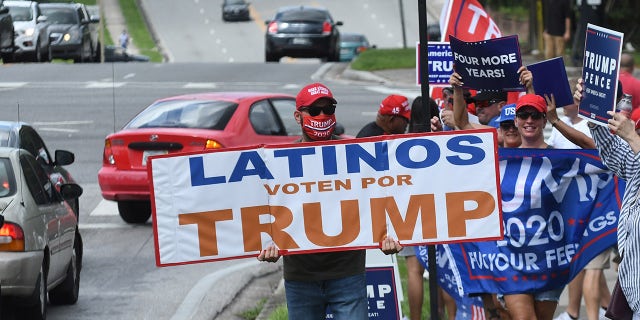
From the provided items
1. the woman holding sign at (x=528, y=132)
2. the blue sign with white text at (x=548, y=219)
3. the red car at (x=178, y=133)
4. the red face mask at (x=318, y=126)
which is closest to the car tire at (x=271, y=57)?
the red car at (x=178, y=133)

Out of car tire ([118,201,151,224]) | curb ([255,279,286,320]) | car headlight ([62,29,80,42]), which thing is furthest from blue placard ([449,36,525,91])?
car tire ([118,201,151,224])

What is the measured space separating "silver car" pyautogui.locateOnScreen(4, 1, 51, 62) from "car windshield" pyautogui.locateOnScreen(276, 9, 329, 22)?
1920cm

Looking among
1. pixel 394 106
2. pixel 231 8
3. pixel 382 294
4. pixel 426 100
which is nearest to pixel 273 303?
pixel 394 106

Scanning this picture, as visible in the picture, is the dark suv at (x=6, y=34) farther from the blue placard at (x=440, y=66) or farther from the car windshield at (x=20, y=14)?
the blue placard at (x=440, y=66)

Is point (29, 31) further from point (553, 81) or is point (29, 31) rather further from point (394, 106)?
point (553, 81)

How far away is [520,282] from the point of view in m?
8.71

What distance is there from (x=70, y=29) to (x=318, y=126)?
4.85 m

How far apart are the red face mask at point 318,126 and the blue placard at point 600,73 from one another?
1.24 meters

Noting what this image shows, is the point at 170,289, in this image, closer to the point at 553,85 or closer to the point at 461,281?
the point at 461,281

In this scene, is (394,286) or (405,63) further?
(405,63)

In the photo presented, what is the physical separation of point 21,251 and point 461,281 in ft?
10.0

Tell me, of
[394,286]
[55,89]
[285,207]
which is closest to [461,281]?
[394,286]

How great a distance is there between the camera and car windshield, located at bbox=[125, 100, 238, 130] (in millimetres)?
15789

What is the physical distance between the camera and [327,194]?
24.3ft
